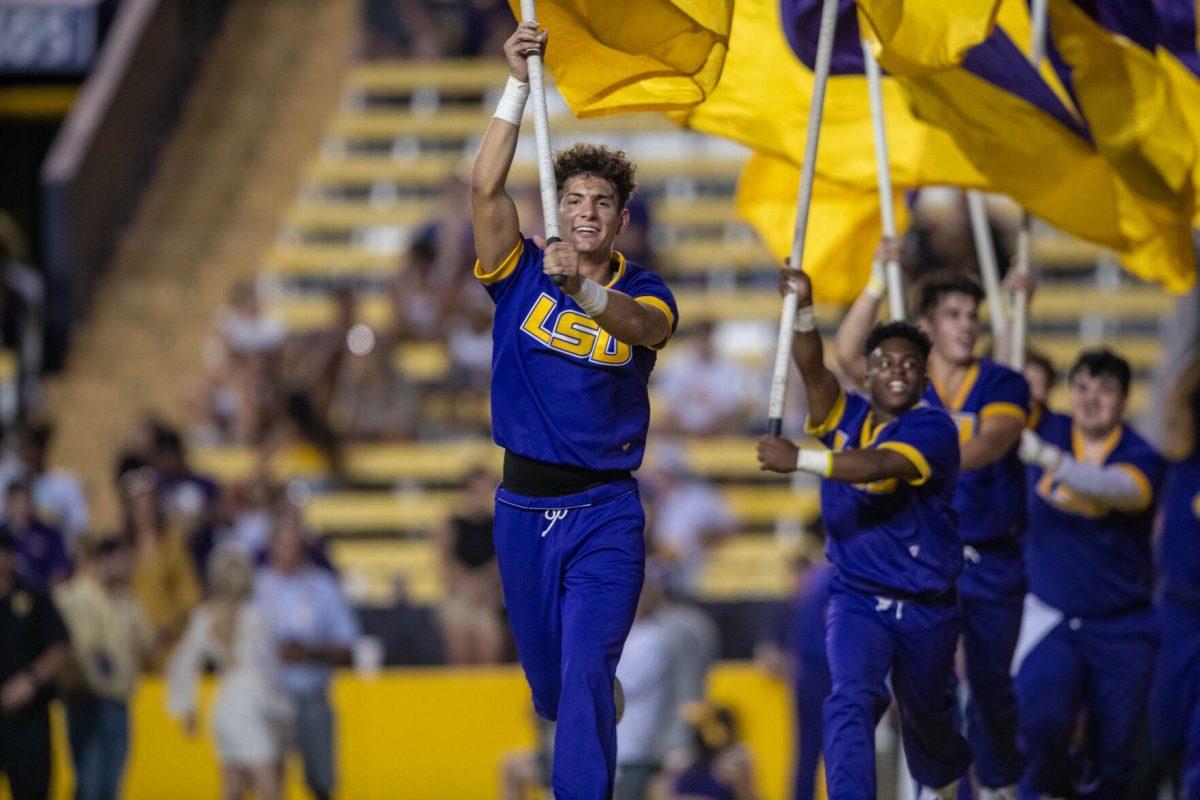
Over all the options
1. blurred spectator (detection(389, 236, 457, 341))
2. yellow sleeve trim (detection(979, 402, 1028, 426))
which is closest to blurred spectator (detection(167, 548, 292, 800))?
blurred spectator (detection(389, 236, 457, 341))

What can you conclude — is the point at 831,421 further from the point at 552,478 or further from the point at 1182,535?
the point at 1182,535

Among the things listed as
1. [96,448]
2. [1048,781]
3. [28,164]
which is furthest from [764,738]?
[28,164]

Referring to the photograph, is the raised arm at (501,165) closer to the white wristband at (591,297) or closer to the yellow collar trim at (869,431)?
the white wristband at (591,297)

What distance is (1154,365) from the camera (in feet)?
55.4

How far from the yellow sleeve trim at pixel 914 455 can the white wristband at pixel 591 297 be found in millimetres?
1364

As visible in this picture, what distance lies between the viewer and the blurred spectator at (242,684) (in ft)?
41.1

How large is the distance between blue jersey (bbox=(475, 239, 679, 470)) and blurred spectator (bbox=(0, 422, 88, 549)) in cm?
810

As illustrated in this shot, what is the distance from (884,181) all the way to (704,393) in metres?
7.76

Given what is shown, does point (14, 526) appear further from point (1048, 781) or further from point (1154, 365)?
point (1154, 365)

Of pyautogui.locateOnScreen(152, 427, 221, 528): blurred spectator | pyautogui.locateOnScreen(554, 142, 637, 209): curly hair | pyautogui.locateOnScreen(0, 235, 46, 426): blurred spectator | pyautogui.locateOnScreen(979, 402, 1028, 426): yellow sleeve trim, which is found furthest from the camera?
pyautogui.locateOnScreen(0, 235, 46, 426): blurred spectator

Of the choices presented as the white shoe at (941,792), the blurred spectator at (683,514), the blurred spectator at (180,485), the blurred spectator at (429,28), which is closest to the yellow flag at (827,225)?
the white shoe at (941,792)

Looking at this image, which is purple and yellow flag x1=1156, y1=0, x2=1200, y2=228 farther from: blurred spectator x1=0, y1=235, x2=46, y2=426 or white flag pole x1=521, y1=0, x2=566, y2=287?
blurred spectator x1=0, y1=235, x2=46, y2=426

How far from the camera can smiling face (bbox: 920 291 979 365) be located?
27.0ft

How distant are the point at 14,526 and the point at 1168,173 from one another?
749 centimetres
